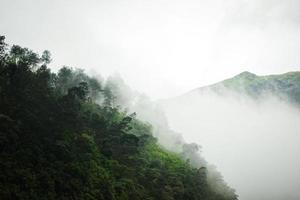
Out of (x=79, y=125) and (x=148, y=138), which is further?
(x=148, y=138)

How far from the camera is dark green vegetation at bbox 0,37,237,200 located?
4681 cm

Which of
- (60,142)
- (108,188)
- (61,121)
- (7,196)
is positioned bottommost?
(7,196)

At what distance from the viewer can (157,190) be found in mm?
68688

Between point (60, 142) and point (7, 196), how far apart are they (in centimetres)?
1549

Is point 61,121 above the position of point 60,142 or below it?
above

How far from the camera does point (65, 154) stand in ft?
178

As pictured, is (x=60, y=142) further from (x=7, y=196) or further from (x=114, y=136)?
(x=114, y=136)

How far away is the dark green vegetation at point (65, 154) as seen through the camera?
154 ft

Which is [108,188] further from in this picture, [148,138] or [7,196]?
[148,138]

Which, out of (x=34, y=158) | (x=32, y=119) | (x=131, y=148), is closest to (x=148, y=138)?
(x=131, y=148)

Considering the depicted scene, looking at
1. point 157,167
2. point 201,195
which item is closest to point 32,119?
point 157,167

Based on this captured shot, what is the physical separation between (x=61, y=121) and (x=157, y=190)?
23.4 m

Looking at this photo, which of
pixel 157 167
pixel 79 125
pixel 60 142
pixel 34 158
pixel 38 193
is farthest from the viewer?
pixel 157 167

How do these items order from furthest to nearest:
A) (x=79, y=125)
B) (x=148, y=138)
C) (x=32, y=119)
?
(x=148, y=138) < (x=79, y=125) < (x=32, y=119)
